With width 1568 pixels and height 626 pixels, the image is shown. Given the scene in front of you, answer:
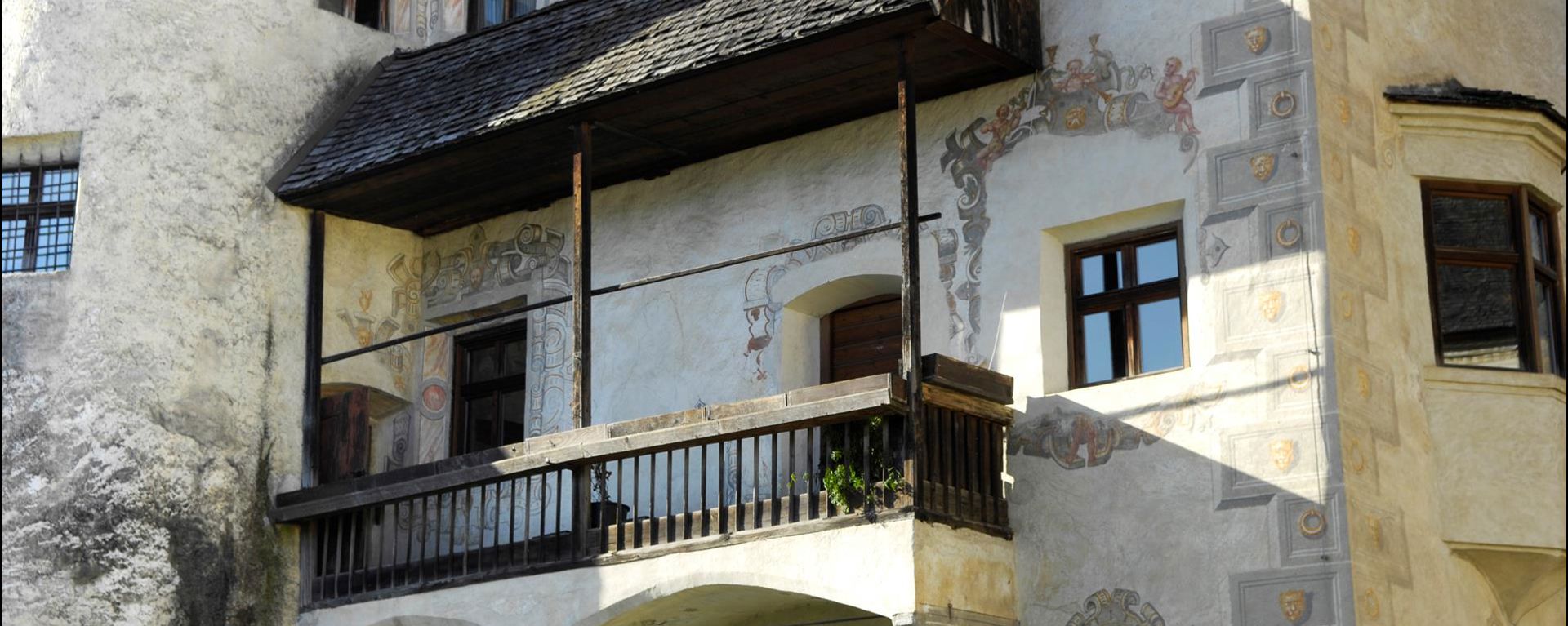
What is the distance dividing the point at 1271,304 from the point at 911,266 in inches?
81.9

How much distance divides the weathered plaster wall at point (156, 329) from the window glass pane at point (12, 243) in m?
0.27

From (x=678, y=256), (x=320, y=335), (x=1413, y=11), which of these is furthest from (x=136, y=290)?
(x=1413, y=11)

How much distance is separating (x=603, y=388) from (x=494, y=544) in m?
1.70

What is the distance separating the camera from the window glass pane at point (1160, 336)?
1297 centimetres

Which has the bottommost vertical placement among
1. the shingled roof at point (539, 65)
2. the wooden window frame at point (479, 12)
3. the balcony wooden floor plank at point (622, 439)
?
the balcony wooden floor plank at point (622, 439)

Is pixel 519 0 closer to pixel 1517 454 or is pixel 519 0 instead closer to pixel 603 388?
pixel 603 388

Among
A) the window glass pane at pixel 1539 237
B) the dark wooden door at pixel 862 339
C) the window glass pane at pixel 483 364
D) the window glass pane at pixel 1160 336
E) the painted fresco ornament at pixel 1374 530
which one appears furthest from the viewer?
the window glass pane at pixel 483 364

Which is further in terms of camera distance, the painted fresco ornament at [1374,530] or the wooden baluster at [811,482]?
the wooden baluster at [811,482]

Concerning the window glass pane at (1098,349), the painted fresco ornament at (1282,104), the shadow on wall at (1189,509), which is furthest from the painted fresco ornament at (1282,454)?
the painted fresco ornament at (1282,104)

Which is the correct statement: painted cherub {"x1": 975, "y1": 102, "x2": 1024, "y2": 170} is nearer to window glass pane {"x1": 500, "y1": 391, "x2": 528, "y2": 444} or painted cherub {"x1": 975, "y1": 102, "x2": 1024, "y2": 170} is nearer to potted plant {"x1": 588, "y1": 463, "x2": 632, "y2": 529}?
potted plant {"x1": 588, "y1": 463, "x2": 632, "y2": 529}

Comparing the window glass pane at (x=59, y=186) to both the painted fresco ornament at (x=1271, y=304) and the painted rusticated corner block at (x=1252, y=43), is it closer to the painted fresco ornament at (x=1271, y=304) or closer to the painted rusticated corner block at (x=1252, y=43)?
the painted rusticated corner block at (x=1252, y=43)

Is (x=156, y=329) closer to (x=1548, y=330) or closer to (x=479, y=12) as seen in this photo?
(x=479, y=12)

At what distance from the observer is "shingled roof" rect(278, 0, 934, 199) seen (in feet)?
44.0

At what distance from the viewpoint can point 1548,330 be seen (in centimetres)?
1345
